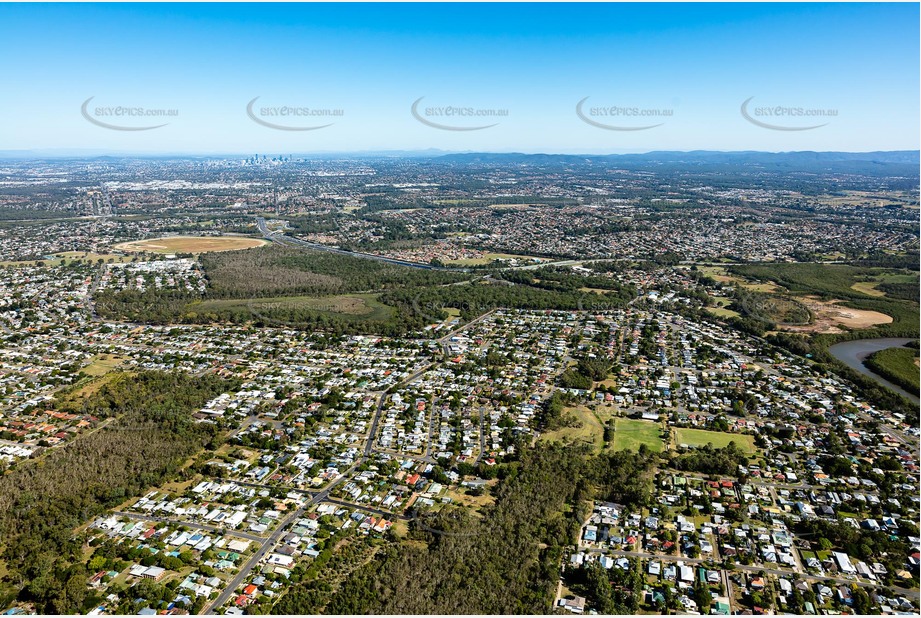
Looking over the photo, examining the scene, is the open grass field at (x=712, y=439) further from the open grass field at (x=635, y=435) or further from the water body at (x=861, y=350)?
the water body at (x=861, y=350)

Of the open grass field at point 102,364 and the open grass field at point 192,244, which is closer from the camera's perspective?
the open grass field at point 102,364

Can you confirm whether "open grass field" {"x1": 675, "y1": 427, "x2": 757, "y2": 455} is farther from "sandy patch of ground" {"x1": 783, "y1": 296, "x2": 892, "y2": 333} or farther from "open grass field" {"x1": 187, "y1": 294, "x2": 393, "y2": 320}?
"open grass field" {"x1": 187, "y1": 294, "x2": 393, "y2": 320}

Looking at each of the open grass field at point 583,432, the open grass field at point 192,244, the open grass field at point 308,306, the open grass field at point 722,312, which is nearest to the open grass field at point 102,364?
the open grass field at point 308,306

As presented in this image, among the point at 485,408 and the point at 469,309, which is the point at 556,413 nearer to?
the point at 485,408

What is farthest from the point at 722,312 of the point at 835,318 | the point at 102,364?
the point at 102,364

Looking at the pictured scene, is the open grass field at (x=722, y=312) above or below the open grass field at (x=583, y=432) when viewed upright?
above

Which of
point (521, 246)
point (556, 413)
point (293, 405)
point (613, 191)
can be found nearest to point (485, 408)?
point (556, 413)
